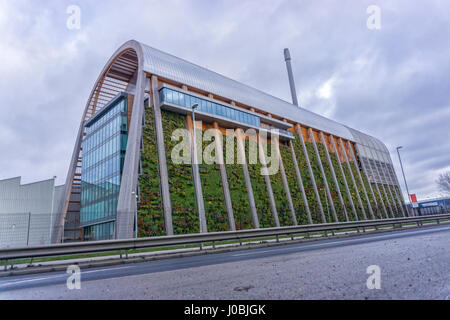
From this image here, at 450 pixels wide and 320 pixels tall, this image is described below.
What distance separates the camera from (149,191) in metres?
22.9

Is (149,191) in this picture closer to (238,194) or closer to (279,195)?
(238,194)

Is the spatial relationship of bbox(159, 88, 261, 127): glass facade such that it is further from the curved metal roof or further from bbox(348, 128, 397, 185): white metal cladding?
bbox(348, 128, 397, 185): white metal cladding

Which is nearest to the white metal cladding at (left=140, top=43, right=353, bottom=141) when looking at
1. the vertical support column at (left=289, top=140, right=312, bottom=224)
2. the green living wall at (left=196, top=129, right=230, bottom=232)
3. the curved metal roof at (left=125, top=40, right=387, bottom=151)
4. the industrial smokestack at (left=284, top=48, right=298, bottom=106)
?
the curved metal roof at (left=125, top=40, right=387, bottom=151)

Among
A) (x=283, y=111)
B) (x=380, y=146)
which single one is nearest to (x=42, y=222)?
(x=283, y=111)

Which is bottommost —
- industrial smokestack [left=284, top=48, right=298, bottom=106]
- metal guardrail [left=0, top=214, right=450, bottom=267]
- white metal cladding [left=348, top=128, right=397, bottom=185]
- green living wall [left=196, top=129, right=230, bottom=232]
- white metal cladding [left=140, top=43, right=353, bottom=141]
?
metal guardrail [left=0, top=214, right=450, bottom=267]

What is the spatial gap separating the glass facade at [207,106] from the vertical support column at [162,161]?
0.75m

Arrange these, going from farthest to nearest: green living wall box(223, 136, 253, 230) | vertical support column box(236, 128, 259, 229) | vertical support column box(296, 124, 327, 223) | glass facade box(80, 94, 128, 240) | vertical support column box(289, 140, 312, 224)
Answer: vertical support column box(296, 124, 327, 223)
vertical support column box(289, 140, 312, 224)
vertical support column box(236, 128, 259, 229)
glass facade box(80, 94, 128, 240)
green living wall box(223, 136, 253, 230)

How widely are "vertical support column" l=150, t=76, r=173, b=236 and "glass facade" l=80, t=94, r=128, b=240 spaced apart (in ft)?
15.1

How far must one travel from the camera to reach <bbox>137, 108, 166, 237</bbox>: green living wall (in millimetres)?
21688

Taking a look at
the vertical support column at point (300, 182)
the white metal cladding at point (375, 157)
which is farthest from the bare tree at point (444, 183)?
the vertical support column at point (300, 182)

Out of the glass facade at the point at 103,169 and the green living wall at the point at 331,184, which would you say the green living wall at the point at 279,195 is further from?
the glass facade at the point at 103,169
